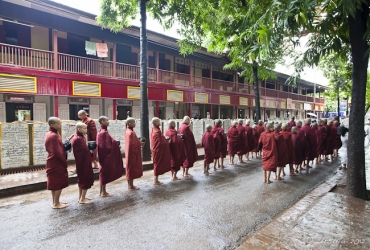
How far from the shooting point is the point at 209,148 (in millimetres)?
7969

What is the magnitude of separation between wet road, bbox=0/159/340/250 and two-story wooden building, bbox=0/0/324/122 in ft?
27.7

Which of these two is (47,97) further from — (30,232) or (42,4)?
(30,232)

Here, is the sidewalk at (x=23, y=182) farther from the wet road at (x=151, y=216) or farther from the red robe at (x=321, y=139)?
the red robe at (x=321, y=139)

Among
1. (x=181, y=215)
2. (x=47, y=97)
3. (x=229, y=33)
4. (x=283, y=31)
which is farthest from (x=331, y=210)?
(x=47, y=97)

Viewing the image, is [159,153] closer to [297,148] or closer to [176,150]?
[176,150]

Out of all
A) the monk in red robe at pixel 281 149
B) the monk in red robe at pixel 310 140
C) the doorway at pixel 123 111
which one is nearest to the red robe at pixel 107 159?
the monk in red robe at pixel 281 149

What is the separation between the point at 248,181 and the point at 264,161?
2.38ft

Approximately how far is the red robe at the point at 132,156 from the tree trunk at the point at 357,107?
4567 mm

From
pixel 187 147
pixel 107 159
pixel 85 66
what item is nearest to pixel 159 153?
pixel 187 147

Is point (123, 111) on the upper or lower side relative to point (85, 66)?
lower

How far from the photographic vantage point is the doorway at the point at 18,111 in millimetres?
13031

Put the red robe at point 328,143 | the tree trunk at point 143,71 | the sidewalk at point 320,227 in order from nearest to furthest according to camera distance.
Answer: the sidewalk at point 320,227
the tree trunk at point 143,71
the red robe at point 328,143

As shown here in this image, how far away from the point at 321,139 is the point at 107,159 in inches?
326

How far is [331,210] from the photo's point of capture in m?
4.30
